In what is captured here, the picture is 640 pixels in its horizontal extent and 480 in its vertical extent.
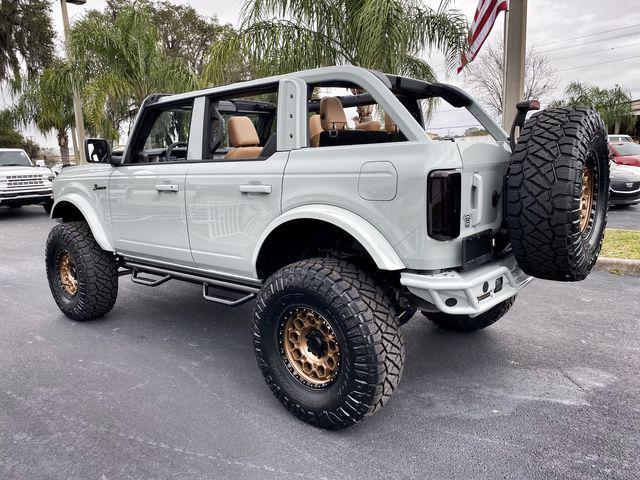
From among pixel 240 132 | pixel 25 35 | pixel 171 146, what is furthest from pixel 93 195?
pixel 25 35

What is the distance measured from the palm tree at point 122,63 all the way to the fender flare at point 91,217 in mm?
9606

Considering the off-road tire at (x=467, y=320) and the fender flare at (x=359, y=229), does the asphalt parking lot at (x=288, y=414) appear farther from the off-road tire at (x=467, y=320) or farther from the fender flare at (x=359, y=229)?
the fender flare at (x=359, y=229)

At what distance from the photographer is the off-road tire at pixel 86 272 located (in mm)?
4316

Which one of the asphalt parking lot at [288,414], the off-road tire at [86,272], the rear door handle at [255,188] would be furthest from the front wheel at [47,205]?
the rear door handle at [255,188]

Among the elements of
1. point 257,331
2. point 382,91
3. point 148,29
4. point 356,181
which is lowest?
point 257,331

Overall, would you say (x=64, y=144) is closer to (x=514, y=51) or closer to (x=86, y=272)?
(x=86, y=272)

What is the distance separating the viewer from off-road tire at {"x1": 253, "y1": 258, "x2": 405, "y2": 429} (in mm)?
2531

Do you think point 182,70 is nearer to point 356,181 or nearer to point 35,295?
point 35,295

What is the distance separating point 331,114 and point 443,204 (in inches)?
48.6

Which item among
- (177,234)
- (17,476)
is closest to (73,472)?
(17,476)

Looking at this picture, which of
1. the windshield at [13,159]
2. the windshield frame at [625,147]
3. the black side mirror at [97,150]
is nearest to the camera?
the black side mirror at [97,150]

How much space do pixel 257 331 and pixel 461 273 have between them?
1.21 m

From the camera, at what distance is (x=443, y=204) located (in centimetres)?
242

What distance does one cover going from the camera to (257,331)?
297 cm
